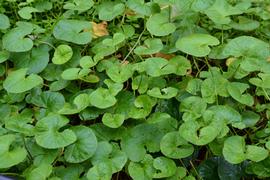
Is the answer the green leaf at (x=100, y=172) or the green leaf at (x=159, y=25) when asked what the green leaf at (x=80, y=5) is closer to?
the green leaf at (x=159, y=25)

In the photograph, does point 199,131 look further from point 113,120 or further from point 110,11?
point 110,11

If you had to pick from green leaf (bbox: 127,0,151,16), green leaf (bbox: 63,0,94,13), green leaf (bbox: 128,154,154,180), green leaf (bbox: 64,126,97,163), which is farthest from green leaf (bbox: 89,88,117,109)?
green leaf (bbox: 63,0,94,13)

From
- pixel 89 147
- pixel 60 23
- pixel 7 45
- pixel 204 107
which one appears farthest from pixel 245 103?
pixel 7 45

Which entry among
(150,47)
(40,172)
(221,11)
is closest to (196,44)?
(150,47)

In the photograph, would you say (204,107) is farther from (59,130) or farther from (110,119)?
(59,130)

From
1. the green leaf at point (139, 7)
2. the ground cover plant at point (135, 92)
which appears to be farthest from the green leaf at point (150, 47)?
the green leaf at point (139, 7)

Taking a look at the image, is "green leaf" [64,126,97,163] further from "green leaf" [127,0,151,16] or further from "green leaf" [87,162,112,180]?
"green leaf" [127,0,151,16]

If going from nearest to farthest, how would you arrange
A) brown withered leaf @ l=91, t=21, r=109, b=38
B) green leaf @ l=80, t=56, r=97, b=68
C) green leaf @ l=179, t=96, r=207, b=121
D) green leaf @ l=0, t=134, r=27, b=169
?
green leaf @ l=0, t=134, r=27, b=169 < green leaf @ l=179, t=96, r=207, b=121 < green leaf @ l=80, t=56, r=97, b=68 < brown withered leaf @ l=91, t=21, r=109, b=38
